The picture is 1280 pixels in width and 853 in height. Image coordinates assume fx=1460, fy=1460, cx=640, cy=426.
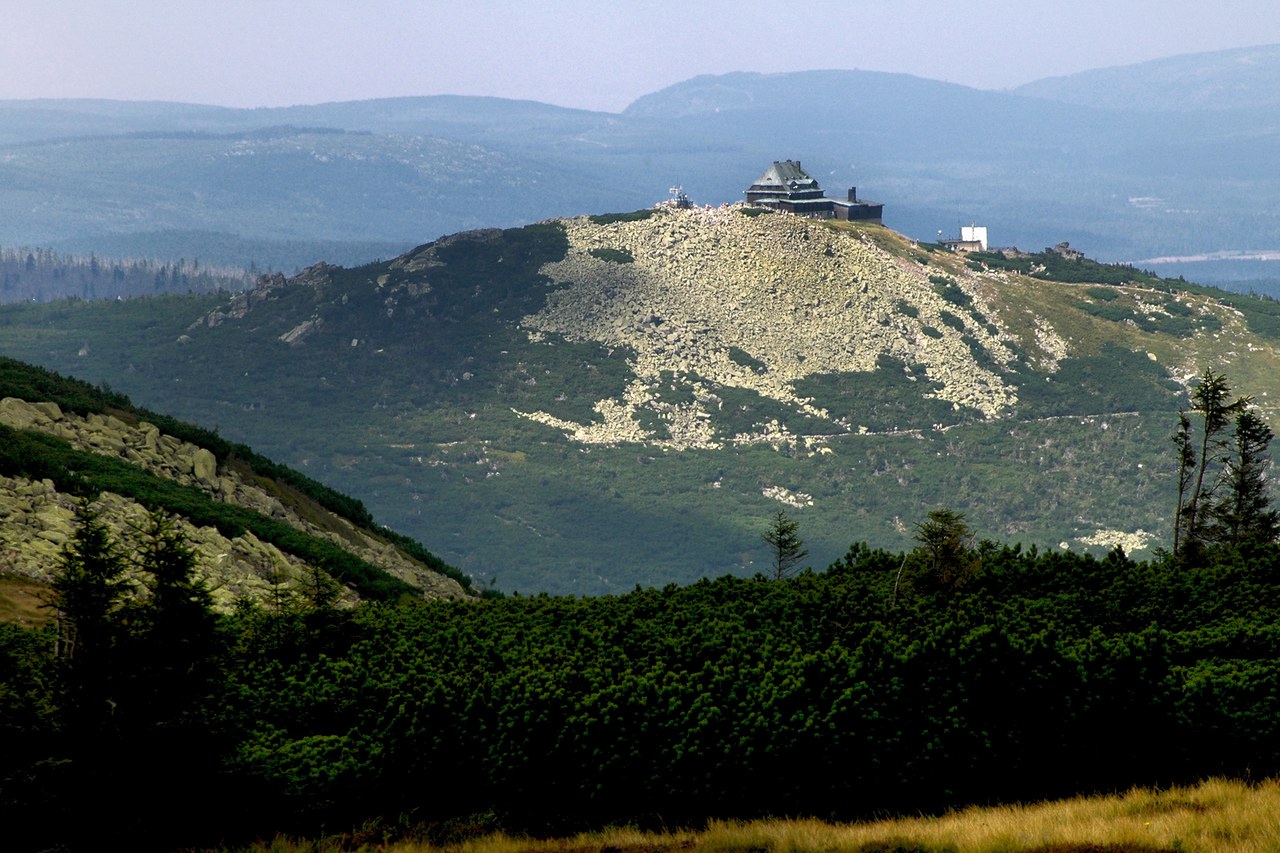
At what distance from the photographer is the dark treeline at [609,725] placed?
71.5ft

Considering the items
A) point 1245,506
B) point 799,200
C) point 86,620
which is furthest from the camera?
point 799,200

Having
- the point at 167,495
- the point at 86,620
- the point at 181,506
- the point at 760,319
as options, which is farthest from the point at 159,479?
the point at 760,319

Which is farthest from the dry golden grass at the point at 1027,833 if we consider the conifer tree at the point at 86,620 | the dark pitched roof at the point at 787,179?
the dark pitched roof at the point at 787,179

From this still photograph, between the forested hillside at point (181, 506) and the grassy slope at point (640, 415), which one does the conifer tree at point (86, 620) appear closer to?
the forested hillside at point (181, 506)

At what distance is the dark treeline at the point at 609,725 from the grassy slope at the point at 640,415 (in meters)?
101

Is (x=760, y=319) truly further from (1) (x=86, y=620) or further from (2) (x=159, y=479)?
(1) (x=86, y=620)

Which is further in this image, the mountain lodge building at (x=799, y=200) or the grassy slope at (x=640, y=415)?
the mountain lodge building at (x=799, y=200)

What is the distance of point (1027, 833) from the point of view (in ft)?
68.9

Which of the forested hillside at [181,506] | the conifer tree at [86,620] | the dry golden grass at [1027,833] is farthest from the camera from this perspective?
the forested hillside at [181,506]

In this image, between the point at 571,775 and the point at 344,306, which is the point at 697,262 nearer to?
the point at 344,306

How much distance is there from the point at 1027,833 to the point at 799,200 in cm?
17128

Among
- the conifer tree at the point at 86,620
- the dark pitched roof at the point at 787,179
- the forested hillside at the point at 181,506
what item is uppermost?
the dark pitched roof at the point at 787,179

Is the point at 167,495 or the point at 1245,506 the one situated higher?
the point at 1245,506

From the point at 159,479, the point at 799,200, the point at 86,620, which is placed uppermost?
the point at 799,200
